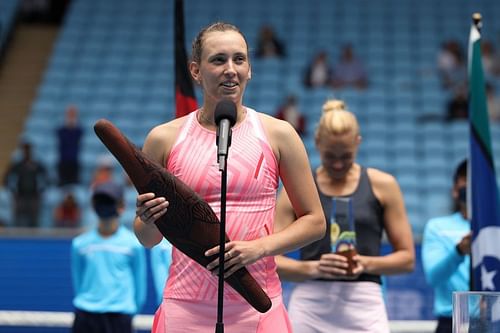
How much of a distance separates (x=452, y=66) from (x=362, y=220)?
11.1 metres

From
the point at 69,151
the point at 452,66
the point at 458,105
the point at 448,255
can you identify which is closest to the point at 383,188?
the point at 448,255

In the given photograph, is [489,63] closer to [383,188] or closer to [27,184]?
[27,184]

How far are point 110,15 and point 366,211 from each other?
14311mm

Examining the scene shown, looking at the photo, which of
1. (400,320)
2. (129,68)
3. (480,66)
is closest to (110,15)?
(129,68)

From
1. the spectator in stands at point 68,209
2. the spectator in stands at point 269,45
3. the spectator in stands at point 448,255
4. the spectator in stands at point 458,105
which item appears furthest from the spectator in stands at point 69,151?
the spectator in stands at point 448,255

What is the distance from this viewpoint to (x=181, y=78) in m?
5.72

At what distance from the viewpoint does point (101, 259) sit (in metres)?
7.04

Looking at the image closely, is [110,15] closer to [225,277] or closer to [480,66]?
[480,66]

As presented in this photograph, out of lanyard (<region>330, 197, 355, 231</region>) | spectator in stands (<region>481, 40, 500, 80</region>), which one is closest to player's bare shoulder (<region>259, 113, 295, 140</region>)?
lanyard (<region>330, 197, 355, 231</region>)

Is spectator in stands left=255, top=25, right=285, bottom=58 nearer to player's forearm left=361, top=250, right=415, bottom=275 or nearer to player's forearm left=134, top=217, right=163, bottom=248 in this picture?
player's forearm left=361, top=250, right=415, bottom=275

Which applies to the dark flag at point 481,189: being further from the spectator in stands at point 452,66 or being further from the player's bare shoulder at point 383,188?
the spectator in stands at point 452,66

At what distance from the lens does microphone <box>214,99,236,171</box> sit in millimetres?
2959

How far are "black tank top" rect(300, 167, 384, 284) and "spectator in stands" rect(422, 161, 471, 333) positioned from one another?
2.32ft

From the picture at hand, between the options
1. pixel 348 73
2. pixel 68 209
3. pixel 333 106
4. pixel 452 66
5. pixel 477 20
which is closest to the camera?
pixel 333 106
